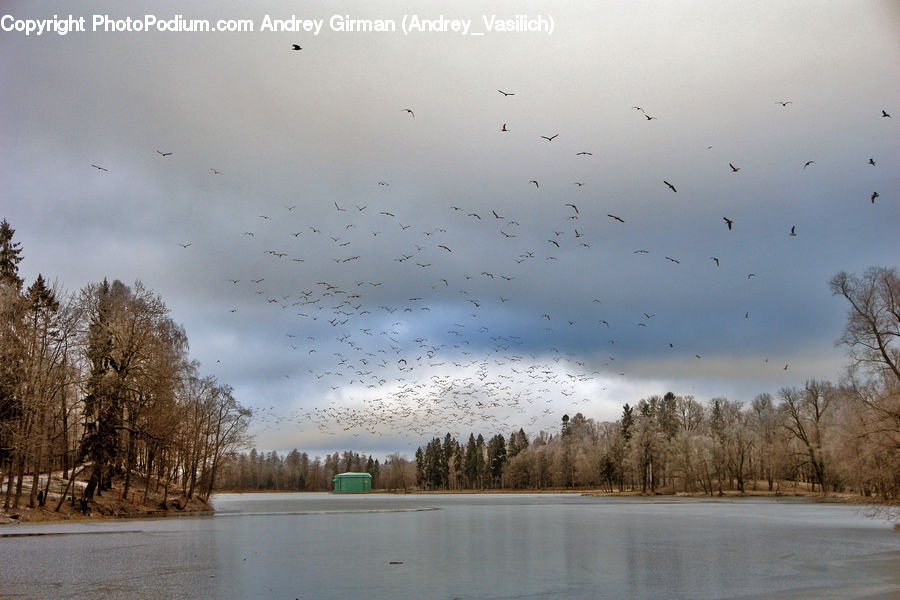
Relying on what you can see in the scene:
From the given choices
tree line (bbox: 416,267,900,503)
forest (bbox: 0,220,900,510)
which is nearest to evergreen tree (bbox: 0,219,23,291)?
forest (bbox: 0,220,900,510)

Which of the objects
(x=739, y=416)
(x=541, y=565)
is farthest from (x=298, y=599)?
(x=739, y=416)

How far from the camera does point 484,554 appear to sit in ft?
88.2

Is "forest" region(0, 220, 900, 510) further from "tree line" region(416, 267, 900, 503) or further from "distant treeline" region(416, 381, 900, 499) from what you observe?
"distant treeline" region(416, 381, 900, 499)

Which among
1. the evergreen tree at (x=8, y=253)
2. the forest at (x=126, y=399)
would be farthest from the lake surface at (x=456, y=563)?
the evergreen tree at (x=8, y=253)

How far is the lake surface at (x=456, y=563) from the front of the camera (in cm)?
1811

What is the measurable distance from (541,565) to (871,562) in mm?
12258

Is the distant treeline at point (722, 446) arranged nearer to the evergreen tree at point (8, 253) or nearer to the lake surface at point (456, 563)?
the lake surface at point (456, 563)

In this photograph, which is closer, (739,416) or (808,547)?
(808,547)

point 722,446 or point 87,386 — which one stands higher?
point 87,386

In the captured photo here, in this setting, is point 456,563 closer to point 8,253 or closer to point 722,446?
point 8,253

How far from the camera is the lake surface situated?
1811cm

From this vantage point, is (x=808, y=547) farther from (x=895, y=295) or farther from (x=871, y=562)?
(x=895, y=295)

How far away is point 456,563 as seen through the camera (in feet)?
78.9

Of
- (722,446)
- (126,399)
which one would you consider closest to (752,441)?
(722,446)
